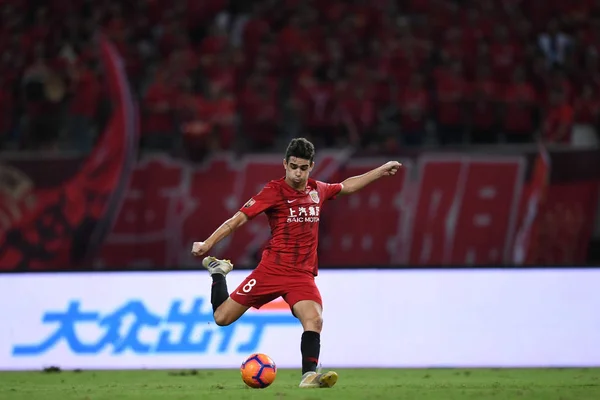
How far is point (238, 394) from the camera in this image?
7.91 m

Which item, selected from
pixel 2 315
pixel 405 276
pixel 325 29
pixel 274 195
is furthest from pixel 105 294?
pixel 325 29

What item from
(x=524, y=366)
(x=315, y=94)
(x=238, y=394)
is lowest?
(x=524, y=366)

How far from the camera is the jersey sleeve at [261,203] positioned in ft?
27.5

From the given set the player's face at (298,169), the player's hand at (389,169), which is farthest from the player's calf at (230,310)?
the player's hand at (389,169)

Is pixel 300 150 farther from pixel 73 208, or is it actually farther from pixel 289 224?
pixel 73 208

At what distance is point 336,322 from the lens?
468 inches

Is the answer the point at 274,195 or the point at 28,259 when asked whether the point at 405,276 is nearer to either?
the point at 274,195

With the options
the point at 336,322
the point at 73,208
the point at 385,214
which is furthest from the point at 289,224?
the point at 73,208

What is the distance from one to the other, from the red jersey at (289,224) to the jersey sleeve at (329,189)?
0.24 m

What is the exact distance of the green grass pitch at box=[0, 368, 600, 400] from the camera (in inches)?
307

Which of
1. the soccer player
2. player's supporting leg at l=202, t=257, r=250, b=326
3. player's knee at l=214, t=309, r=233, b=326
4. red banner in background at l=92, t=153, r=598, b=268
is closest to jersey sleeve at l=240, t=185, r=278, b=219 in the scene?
the soccer player

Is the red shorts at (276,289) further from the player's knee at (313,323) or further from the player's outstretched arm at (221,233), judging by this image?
the player's outstretched arm at (221,233)

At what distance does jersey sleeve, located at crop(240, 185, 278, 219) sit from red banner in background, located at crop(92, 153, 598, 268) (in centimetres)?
697

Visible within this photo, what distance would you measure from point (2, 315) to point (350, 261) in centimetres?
544
